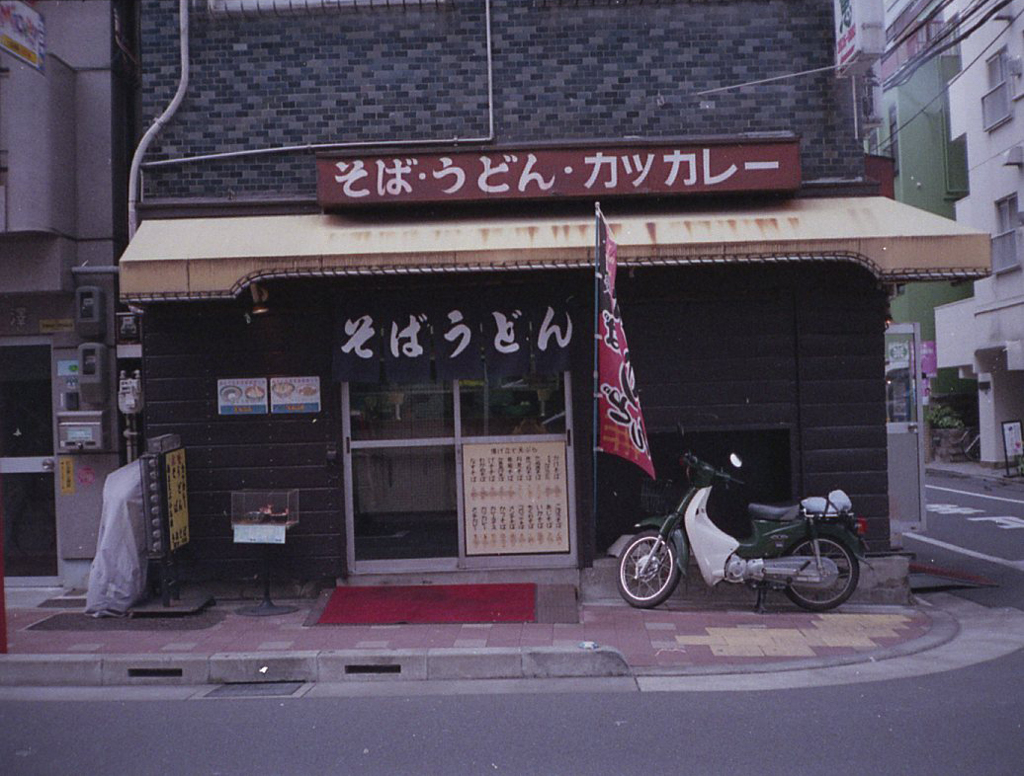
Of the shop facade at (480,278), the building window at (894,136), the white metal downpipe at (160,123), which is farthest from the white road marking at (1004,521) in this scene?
the building window at (894,136)

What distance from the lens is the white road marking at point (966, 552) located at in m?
12.1

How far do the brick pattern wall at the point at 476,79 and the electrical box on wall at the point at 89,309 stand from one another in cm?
132

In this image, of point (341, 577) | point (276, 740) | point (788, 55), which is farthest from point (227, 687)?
point (788, 55)

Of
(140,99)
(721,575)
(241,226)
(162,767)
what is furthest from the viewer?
(140,99)

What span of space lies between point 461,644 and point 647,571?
215cm

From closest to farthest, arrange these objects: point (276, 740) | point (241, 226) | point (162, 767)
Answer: point (162, 767), point (276, 740), point (241, 226)

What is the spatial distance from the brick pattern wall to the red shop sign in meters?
0.66

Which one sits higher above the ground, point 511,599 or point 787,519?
point 787,519

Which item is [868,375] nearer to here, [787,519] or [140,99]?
[787,519]

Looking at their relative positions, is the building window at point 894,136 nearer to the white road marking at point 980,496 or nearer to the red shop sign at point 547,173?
the white road marking at point 980,496

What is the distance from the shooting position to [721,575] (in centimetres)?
922

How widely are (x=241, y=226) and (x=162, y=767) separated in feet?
19.0

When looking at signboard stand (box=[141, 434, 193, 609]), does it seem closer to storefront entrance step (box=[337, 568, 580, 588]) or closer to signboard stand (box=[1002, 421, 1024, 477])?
storefront entrance step (box=[337, 568, 580, 588])

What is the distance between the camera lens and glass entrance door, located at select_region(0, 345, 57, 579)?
36.0 ft
